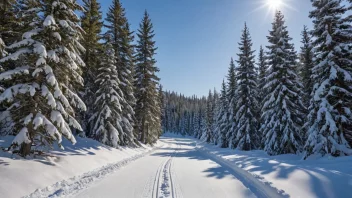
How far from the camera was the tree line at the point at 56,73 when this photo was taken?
11.5m

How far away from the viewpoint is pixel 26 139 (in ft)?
35.5

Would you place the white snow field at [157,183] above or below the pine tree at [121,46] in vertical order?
below

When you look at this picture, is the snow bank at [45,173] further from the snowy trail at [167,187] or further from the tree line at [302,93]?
the tree line at [302,93]

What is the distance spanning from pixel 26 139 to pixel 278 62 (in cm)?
2339

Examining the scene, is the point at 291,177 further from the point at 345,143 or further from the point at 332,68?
the point at 332,68

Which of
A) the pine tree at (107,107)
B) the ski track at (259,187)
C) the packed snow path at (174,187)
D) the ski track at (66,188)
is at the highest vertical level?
the pine tree at (107,107)

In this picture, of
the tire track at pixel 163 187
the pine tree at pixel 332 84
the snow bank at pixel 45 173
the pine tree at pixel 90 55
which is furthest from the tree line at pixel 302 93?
the pine tree at pixel 90 55

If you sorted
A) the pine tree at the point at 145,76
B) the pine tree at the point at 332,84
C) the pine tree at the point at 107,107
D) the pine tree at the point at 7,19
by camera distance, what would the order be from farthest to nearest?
the pine tree at the point at 145,76, the pine tree at the point at 107,107, the pine tree at the point at 332,84, the pine tree at the point at 7,19

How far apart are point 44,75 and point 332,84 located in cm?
1864

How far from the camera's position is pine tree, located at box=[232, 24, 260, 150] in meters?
31.3

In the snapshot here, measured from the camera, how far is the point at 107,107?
22594 mm

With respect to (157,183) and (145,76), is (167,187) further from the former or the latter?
(145,76)

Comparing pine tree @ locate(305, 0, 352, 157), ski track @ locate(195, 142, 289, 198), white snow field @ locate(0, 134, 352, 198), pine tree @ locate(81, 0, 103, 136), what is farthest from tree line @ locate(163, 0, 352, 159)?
pine tree @ locate(81, 0, 103, 136)

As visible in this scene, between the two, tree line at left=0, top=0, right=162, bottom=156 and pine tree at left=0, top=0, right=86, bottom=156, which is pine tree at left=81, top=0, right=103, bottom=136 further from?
pine tree at left=0, top=0, right=86, bottom=156
